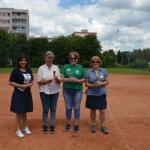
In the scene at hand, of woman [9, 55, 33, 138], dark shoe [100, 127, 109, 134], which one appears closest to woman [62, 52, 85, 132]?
dark shoe [100, 127, 109, 134]

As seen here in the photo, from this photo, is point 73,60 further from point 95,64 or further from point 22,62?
point 22,62

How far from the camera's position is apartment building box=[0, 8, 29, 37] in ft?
342

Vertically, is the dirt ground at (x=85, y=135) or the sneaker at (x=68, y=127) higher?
the sneaker at (x=68, y=127)

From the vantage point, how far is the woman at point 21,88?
7.51 m

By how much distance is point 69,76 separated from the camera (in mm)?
7766

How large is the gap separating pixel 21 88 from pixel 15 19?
99.5 meters

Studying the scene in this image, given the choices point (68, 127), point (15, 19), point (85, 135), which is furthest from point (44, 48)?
point (85, 135)

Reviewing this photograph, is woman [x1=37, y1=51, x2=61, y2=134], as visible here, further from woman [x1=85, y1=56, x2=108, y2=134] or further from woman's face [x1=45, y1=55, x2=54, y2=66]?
woman [x1=85, y1=56, x2=108, y2=134]

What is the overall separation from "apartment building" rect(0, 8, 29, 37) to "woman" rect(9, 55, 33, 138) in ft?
323

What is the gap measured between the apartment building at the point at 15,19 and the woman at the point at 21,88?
323 ft

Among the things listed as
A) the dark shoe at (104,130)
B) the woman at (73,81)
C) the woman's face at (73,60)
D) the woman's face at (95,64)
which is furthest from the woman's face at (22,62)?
the dark shoe at (104,130)

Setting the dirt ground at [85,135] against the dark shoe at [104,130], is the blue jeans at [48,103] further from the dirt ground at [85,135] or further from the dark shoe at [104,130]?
the dark shoe at [104,130]

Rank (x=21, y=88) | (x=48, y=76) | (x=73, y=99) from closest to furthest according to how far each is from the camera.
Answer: (x=21, y=88)
(x=48, y=76)
(x=73, y=99)

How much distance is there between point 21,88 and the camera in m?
7.57
